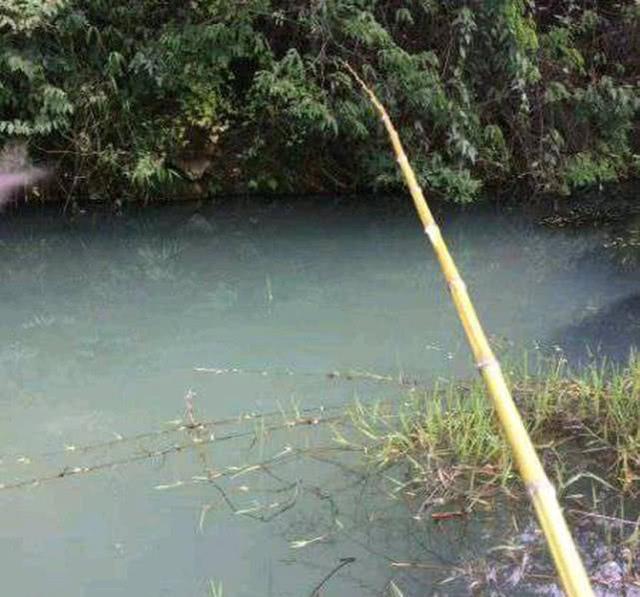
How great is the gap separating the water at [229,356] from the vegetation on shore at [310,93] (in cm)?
51

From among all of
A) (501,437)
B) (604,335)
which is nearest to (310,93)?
(604,335)

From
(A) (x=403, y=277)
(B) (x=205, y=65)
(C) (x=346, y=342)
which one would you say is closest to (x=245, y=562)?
(C) (x=346, y=342)

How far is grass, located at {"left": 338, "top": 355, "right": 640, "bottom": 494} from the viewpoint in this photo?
8.55 feet

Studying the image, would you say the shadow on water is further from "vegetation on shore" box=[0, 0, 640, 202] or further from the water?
"vegetation on shore" box=[0, 0, 640, 202]

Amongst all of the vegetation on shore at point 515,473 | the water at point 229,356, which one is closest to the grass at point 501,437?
the vegetation on shore at point 515,473

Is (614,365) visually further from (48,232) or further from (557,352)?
(48,232)

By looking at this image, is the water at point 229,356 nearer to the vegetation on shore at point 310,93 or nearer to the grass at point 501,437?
the grass at point 501,437

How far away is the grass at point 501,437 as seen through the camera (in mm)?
2605

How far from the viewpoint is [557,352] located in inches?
153

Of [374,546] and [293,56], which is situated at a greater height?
[293,56]

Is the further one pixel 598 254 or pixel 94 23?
pixel 94 23

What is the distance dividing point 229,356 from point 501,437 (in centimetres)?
161

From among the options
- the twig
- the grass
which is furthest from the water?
the grass

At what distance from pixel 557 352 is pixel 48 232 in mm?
3897
